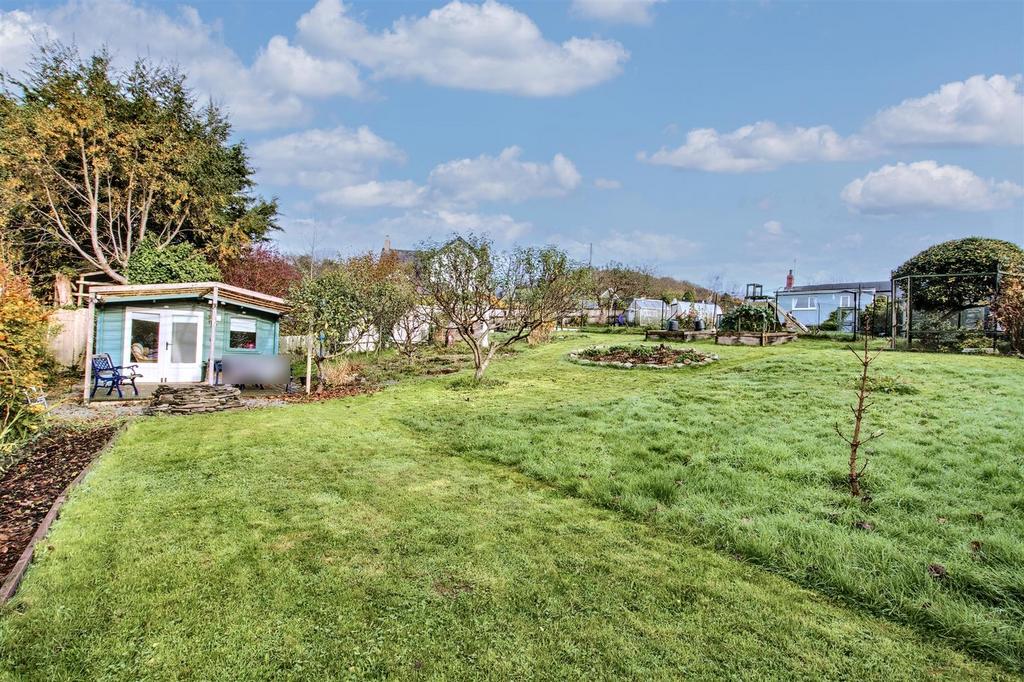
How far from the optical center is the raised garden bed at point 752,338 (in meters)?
18.6

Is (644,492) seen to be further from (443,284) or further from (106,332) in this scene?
(106,332)

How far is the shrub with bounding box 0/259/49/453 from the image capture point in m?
6.48

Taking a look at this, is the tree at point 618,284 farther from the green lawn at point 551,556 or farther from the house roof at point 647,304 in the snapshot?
the green lawn at point 551,556

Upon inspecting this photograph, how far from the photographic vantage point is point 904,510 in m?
4.51

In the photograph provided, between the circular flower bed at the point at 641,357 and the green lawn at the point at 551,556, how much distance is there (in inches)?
250

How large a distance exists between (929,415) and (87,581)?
9.45 m

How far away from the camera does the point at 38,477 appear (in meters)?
5.81

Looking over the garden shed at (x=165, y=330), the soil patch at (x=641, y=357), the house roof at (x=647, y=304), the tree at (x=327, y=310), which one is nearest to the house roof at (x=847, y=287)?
the house roof at (x=647, y=304)

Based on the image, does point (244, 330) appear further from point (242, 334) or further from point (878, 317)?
point (878, 317)

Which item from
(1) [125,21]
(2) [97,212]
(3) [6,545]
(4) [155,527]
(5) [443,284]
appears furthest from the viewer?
(2) [97,212]

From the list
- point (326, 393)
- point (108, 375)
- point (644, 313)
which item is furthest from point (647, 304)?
point (108, 375)

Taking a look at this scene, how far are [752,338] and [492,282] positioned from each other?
11.0m

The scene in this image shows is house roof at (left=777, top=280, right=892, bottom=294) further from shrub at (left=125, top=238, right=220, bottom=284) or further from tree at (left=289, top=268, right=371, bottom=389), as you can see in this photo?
shrub at (left=125, top=238, right=220, bottom=284)

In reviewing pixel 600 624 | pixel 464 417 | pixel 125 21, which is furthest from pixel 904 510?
pixel 125 21
